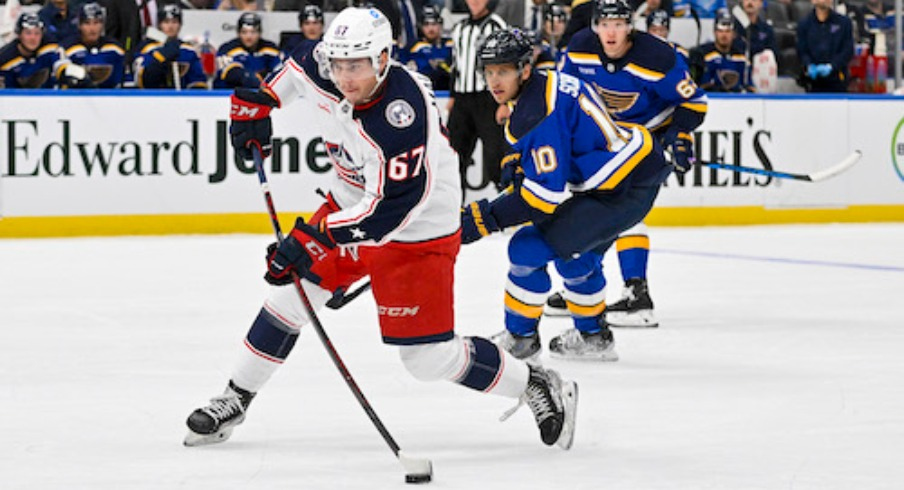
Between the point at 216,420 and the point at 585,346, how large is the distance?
1669mm

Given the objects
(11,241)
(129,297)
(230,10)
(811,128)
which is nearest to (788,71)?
(811,128)

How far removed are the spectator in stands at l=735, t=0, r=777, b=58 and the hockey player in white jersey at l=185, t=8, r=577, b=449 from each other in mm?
7846

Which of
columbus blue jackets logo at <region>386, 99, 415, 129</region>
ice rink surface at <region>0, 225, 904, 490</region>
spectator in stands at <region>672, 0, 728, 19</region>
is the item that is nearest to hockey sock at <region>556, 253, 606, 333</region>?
ice rink surface at <region>0, 225, 904, 490</region>

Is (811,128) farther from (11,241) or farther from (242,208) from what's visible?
(11,241)

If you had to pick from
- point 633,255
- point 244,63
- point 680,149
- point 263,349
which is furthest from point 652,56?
point 244,63

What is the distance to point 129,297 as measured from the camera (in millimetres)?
6148

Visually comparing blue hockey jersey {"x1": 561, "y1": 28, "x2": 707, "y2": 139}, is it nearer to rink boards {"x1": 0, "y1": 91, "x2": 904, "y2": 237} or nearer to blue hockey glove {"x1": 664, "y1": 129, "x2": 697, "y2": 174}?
blue hockey glove {"x1": 664, "y1": 129, "x2": 697, "y2": 174}

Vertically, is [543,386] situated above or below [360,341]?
above

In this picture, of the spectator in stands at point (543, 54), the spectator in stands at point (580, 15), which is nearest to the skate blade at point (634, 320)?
the spectator in stands at point (543, 54)

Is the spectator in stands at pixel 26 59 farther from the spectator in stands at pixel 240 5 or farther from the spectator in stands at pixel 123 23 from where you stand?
the spectator in stands at pixel 240 5

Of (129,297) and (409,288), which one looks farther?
(129,297)

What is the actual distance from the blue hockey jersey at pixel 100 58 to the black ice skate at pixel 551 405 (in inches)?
255

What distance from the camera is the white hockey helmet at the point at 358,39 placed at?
3033 millimetres

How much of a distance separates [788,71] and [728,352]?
7013mm
